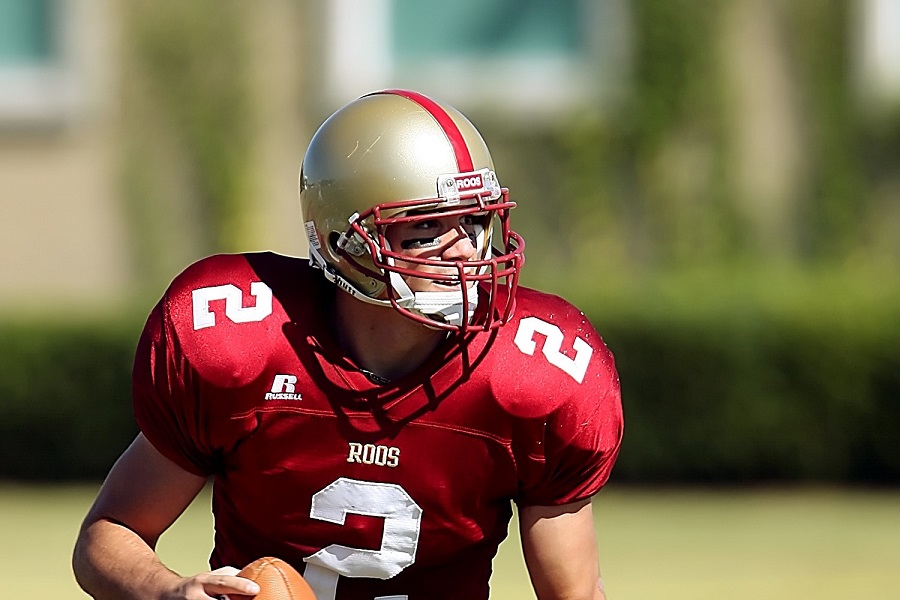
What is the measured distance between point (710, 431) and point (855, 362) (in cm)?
84

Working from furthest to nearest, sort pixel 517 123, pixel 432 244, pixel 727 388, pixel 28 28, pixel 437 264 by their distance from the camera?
pixel 517 123 → pixel 28 28 → pixel 727 388 → pixel 432 244 → pixel 437 264

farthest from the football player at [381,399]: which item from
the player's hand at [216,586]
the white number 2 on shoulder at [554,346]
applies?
the player's hand at [216,586]

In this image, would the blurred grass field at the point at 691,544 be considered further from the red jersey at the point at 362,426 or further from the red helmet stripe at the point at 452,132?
the red helmet stripe at the point at 452,132

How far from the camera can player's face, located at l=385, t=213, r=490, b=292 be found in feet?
9.44

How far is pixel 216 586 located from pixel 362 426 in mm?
413

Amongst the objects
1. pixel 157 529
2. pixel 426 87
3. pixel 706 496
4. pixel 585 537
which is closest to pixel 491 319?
pixel 585 537

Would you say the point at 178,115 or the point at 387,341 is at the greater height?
the point at 387,341

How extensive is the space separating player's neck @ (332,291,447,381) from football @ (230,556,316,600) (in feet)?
1.44

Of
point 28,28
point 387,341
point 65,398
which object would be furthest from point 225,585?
point 28,28

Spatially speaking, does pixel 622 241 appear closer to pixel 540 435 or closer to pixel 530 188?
pixel 530 188

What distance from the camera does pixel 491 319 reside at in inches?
111

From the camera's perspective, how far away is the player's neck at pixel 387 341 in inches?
117

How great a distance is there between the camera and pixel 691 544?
6766 millimetres

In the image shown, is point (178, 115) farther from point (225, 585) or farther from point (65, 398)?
point (225, 585)
